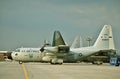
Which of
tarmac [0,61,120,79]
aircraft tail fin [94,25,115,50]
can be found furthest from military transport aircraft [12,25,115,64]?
tarmac [0,61,120,79]

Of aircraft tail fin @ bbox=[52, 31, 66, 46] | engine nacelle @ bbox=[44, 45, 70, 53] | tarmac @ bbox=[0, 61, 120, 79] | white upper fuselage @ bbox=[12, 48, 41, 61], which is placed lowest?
tarmac @ bbox=[0, 61, 120, 79]

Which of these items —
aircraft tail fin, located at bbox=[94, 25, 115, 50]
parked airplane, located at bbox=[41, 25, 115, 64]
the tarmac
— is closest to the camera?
the tarmac

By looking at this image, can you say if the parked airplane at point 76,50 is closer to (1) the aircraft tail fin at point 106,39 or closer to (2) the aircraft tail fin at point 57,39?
(1) the aircraft tail fin at point 106,39

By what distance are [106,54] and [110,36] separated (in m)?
3.72

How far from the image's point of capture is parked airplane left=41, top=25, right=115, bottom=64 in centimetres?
5109

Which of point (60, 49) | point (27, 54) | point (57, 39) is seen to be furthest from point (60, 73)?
point (27, 54)

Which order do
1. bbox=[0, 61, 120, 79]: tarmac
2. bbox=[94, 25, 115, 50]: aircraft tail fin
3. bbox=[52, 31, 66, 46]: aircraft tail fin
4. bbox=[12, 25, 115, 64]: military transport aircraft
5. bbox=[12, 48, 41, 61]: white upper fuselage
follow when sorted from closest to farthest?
bbox=[0, 61, 120, 79]: tarmac < bbox=[12, 25, 115, 64]: military transport aircraft < bbox=[52, 31, 66, 46]: aircraft tail fin < bbox=[12, 48, 41, 61]: white upper fuselage < bbox=[94, 25, 115, 50]: aircraft tail fin

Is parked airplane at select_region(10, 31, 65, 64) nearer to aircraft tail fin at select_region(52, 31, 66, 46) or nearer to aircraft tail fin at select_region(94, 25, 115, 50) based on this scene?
aircraft tail fin at select_region(52, 31, 66, 46)

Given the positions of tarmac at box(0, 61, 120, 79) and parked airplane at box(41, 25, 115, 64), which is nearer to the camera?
tarmac at box(0, 61, 120, 79)

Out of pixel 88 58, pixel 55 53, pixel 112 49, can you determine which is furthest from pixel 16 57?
pixel 112 49

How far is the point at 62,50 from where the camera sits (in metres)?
51.0

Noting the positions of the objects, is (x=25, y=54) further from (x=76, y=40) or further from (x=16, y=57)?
(x=76, y=40)

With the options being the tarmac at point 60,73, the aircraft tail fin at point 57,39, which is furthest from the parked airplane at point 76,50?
the tarmac at point 60,73

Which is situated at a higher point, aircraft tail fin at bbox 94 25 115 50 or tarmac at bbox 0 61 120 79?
aircraft tail fin at bbox 94 25 115 50
